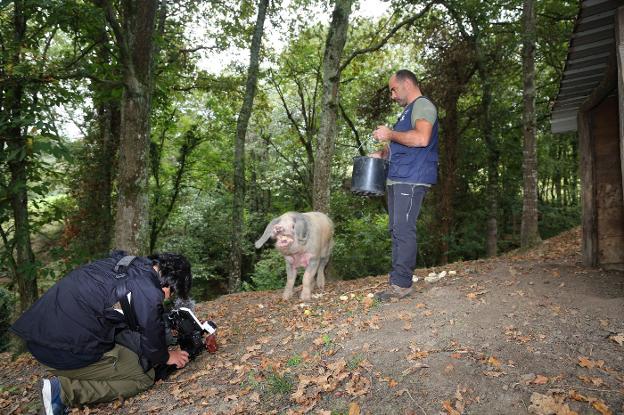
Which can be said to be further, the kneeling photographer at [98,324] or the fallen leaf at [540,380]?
the kneeling photographer at [98,324]

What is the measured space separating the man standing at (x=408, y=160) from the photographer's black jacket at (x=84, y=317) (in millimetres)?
2956

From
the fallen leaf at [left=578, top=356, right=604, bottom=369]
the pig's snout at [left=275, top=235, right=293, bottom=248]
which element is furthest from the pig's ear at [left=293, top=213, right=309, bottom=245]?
the fallen leaf at [left=578, top=356, right=604, bottom=369]

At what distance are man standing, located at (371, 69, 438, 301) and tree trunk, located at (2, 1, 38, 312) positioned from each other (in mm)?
5654

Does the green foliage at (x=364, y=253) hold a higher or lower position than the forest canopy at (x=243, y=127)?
lower

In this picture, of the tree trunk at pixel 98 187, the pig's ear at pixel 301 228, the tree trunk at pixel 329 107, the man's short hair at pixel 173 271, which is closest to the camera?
the man's short hair at pixel 173 271

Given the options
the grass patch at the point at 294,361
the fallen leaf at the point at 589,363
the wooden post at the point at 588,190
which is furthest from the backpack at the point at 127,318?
the wooden post at the point at 588,190

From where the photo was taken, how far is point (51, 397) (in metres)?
3.73

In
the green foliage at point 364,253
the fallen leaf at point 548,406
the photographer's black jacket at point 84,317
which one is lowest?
the green foliage at point 364,253

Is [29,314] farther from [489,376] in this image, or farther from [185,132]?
[185,132]

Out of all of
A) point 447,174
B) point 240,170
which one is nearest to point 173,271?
point 240,170

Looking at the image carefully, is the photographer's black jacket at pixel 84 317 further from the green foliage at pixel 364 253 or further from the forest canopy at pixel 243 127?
the green foliage at pixel 364 253

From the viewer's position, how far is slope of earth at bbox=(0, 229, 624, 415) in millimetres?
3146

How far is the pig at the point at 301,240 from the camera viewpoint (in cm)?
624

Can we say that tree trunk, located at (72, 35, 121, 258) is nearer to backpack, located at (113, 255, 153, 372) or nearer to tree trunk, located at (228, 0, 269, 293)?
tree trunk, located at (228, 0, 269, 293)
